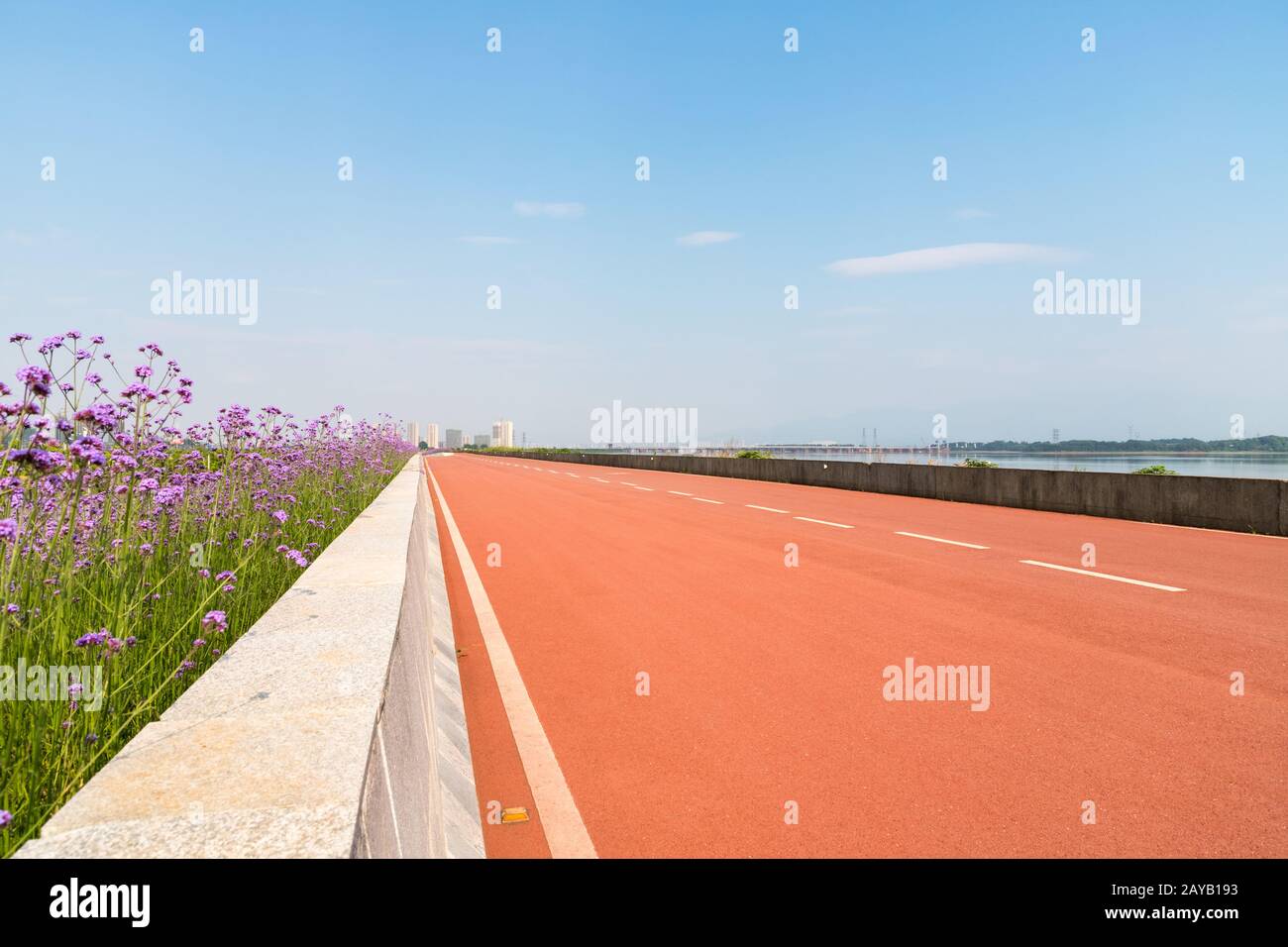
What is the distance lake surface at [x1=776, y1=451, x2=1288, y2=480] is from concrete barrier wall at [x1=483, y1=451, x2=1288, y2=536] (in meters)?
0.25

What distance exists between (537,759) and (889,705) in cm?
221

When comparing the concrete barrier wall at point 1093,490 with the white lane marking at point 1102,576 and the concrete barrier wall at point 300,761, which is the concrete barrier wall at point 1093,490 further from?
the concrete barrier wall at point 300,761

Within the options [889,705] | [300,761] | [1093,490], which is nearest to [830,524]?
[1093,490]

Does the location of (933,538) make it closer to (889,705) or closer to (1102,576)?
(1102,576)

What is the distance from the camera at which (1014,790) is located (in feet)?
12.9

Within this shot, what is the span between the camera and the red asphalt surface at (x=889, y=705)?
11.8 feet

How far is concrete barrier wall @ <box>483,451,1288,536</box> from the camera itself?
1430cm

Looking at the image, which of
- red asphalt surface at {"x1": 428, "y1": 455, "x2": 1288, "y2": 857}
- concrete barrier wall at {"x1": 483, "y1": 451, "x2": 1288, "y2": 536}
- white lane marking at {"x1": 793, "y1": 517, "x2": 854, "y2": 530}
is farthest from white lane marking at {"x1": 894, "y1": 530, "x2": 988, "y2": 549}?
concrete barrier wall at {"x1": 483, "y1": 451, "x2": 1288, "y2": 536}

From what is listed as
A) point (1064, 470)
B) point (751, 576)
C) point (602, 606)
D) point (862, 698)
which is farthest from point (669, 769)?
point (1064, 470)

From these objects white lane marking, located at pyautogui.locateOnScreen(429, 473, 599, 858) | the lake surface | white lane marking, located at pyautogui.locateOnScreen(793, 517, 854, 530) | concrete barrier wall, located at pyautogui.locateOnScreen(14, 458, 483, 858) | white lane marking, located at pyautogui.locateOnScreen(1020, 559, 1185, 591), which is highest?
the lake surface

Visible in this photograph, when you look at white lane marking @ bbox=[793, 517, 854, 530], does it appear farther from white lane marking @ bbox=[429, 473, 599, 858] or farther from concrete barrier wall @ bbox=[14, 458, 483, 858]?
concrete barrier wall @ bbox=[14, 458, 483, 858]

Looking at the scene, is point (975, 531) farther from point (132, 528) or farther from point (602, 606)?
point (132, 528)
